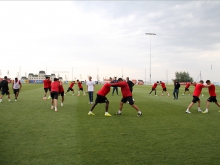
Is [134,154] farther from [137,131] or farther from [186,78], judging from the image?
[186,78]

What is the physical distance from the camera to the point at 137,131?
799 centimetres

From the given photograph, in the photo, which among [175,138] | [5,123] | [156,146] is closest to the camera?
[156,146]

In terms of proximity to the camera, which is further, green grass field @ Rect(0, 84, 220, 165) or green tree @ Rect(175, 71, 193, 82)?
green tree @ Rect(175, 71, 193, 82)

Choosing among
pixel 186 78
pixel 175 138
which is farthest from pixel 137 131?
pixel 186 78

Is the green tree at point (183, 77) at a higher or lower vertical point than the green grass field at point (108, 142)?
higher

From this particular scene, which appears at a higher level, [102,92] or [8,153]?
[102,92]

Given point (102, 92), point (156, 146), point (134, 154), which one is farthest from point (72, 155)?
point (102, 92)

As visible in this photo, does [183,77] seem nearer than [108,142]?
No

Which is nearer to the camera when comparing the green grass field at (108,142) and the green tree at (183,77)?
the green grass field at (108,142)

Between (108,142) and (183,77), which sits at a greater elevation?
(183,77)

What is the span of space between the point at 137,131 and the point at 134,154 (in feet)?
7.94

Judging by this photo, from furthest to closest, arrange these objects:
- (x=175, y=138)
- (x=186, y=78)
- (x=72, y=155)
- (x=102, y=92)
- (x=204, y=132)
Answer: (x=186, y=78) → (x=102, y=92) → (x=204, y=132) → (x=175, y=138) → (x=72, y=155)

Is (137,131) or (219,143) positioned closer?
(219,143)

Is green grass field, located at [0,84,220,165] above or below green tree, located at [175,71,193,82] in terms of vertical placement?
below
